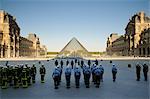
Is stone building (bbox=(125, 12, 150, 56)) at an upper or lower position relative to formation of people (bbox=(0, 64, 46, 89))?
upper

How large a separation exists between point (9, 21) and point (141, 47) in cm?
4709

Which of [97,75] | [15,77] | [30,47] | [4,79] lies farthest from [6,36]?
[97,75]

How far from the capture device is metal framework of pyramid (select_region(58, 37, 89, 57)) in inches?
4244

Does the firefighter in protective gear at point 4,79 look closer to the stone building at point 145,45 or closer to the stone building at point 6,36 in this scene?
the stone building at point 6,36

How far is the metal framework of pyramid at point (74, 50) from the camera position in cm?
10780

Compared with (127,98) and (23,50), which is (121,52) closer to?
(23,50)

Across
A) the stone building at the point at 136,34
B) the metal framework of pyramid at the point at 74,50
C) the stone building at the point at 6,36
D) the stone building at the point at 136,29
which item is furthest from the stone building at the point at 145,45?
the stone building at the point at 6,36

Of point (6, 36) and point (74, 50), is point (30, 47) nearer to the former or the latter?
point (74, 50)

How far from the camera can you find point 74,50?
4424 inches

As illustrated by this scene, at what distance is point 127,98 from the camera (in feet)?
35.9

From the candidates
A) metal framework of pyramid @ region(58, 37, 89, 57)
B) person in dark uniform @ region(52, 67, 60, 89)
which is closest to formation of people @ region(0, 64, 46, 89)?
person in dark uniform @ region(52, 67, 60, 89)

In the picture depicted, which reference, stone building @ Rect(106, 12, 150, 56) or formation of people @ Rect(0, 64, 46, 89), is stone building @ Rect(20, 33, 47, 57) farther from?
formation of people @ Rect(0, 64, 46, 89)

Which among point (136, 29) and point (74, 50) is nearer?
point (136, 29)

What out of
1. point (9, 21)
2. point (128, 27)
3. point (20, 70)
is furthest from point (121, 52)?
point (20, 70)
